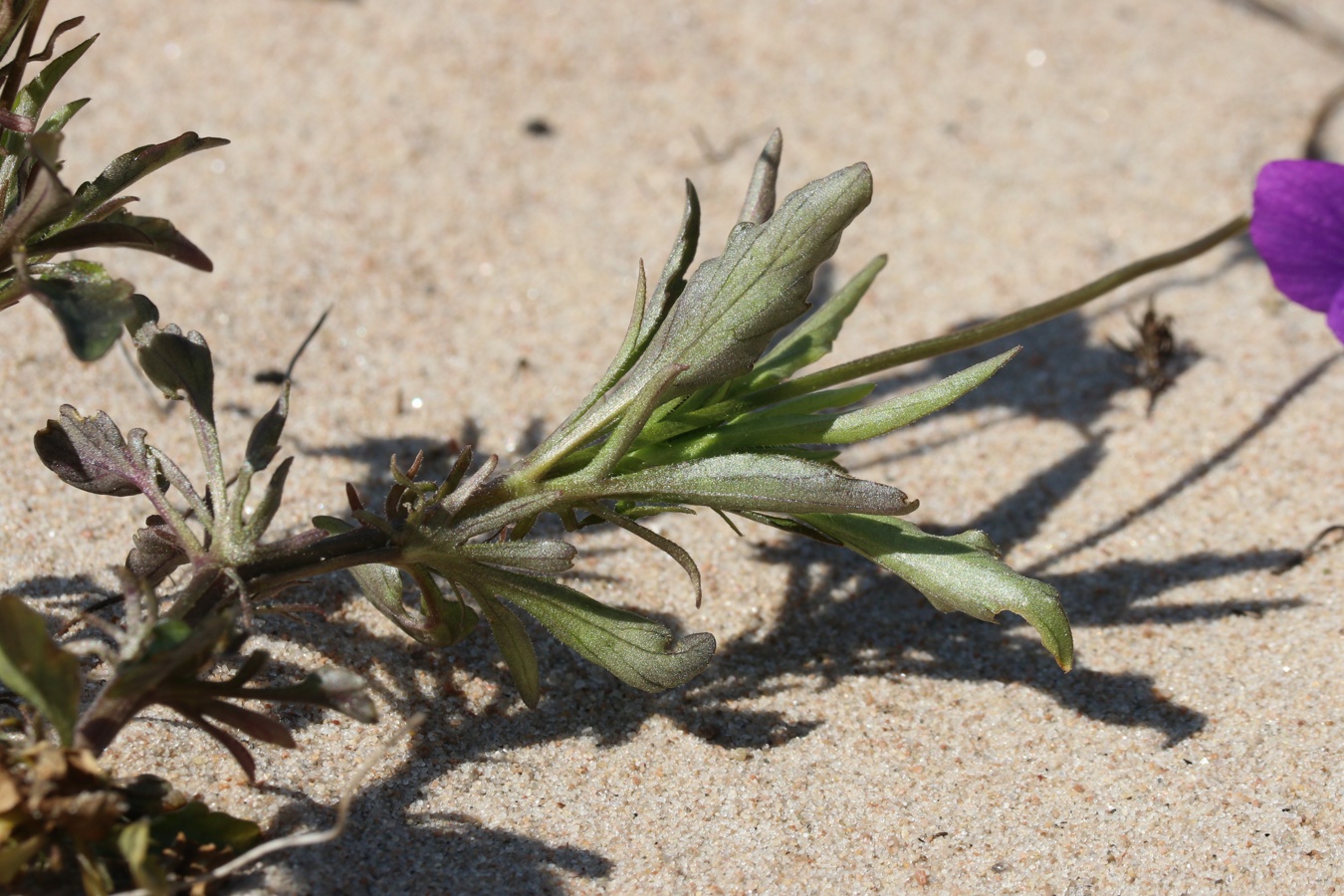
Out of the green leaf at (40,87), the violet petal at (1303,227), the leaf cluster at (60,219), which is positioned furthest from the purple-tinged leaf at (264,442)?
the violet petal at (1303,227)

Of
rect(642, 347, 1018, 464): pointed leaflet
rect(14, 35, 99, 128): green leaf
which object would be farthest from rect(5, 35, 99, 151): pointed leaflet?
rect(642, 347, 1018, 464): pointed leaflet

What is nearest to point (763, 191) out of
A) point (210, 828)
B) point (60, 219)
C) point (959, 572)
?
point (959, 572)

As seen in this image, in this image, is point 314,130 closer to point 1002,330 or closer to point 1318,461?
point 1002,330

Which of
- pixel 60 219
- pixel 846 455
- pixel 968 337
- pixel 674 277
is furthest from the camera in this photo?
pixel 846 455

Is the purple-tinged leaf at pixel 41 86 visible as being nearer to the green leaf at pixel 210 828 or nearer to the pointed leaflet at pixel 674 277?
the pointed leaflet at pixel 674 277

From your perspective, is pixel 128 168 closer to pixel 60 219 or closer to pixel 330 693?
pixel 60 219

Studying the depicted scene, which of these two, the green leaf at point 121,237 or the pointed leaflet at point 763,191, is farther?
the pointed leaflet at point 763,191

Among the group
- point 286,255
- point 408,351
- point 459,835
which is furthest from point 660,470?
point 286,255
